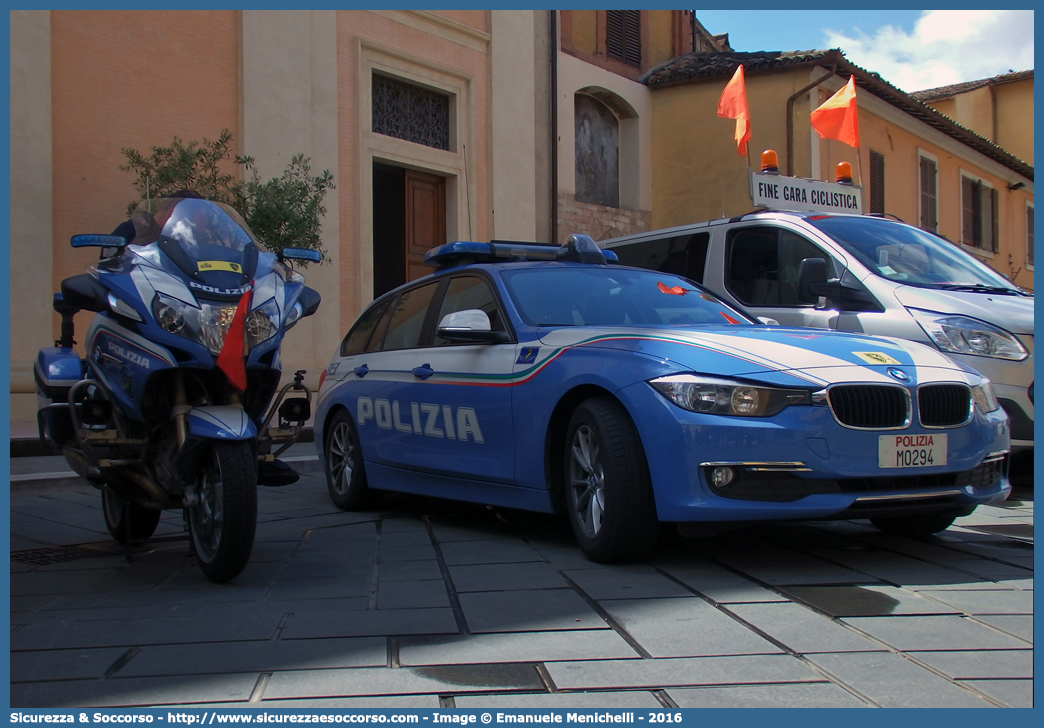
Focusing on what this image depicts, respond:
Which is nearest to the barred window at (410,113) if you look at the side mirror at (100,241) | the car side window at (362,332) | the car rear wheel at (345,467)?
the car side window at (362,332)

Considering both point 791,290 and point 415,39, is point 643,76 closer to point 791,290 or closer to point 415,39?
point 415,39

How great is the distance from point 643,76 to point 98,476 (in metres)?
18.3

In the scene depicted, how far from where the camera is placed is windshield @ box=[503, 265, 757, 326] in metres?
5.61

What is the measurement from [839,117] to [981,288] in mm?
8140

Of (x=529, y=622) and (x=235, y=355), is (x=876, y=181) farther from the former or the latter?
(x=529, y=622)

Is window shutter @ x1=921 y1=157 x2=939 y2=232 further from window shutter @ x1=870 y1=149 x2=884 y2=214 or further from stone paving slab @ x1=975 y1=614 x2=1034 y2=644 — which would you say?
stone paving slab @ x1=975 y1=614 x2=1034 y2=644

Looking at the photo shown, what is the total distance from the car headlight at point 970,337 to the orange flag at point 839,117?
26.0 feet

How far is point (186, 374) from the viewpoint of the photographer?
4648mm

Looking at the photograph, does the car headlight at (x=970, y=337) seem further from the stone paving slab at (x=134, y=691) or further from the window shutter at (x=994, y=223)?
the window shutter at (x=994, y=223)

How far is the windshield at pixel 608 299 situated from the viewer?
5.61 m

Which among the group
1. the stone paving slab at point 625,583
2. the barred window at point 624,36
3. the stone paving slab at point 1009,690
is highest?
the barred window at point 624,36

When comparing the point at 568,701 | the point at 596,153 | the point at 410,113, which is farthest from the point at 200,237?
the point at 596,153

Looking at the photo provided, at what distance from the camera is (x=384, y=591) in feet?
14.1

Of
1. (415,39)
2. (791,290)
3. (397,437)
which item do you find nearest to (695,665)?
(397,437)
